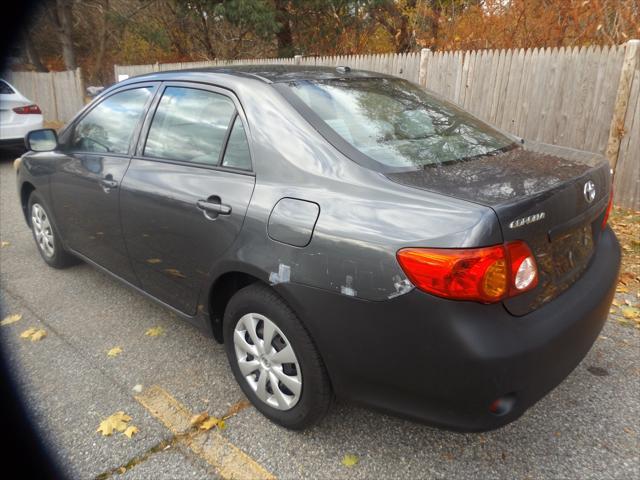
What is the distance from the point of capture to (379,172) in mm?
2002

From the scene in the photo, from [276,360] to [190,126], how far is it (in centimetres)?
139

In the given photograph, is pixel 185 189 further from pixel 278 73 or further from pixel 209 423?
pixel 209 423

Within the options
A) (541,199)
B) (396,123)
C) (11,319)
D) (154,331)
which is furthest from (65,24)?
(541,199)

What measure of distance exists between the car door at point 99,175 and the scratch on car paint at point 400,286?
6.72 feet

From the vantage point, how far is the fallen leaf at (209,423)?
95.9 inches

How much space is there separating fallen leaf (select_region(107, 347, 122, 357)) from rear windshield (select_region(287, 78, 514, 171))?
197 centimetres

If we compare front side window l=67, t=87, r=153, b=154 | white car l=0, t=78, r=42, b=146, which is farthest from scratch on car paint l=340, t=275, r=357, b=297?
white car l=0, t=78, r=42, b=146

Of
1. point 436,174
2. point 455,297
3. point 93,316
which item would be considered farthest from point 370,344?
point 93,316

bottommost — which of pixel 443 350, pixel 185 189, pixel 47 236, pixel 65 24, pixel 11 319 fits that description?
pixel 11 319

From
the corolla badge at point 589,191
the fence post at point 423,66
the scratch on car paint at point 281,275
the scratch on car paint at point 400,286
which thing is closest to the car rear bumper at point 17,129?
the fence post at point 423,66

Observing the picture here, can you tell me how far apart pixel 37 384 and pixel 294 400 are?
160 centimetres

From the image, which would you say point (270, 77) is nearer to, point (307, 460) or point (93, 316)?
point (307, 460)

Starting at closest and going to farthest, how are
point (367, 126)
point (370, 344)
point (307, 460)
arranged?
point (370, 344)
point (307, 460)
point (367, 126)

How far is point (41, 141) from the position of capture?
3.82 meters
